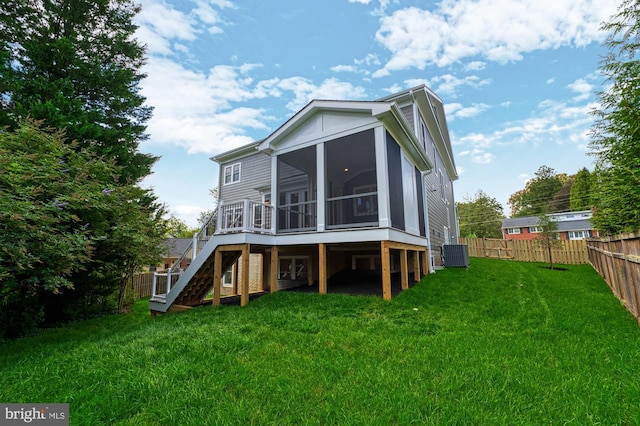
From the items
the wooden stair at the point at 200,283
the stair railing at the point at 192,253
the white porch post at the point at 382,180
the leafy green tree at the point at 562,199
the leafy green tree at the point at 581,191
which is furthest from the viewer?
the leafy green tree at the point at 562,199

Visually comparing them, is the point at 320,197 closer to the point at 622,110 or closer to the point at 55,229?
the point at 55,229

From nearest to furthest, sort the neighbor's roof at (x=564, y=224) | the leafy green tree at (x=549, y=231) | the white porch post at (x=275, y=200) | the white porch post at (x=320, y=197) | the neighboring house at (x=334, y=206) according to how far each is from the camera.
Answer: the neighboring house at (x=334, y=206), the white porch post at (x=320, y=197), the white porch post at (x=275, y=200), the leafy green tree at (x=549, y=231), the neighbor's roof at (x=564, y=224)

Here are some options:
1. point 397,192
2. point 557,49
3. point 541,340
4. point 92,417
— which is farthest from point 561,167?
point 92,417

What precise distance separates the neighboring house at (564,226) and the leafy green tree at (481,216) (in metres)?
2.28

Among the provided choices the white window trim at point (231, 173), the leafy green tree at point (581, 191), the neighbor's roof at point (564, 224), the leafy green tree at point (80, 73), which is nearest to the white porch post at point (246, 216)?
the leafy green tree at point (80, 73)

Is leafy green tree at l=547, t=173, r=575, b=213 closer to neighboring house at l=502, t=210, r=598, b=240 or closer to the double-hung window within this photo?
neighboring house at l=502, t=210, r=598, b=240

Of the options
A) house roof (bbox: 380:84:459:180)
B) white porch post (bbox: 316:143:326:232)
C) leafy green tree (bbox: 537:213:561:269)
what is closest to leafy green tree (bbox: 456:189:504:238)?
house roof (bbox: 380:84:459:180)

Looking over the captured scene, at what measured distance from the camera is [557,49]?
40.2 ft

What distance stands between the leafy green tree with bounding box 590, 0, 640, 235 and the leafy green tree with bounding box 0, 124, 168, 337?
32.2 feet

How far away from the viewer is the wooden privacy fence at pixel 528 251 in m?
16.1

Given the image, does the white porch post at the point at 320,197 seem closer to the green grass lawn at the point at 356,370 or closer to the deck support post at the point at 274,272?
the deck support post at the point at 274,272

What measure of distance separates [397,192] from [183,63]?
36.6 feet

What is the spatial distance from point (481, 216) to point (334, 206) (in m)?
40.7

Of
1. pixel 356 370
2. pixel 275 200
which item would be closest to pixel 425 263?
pixel 275 200
